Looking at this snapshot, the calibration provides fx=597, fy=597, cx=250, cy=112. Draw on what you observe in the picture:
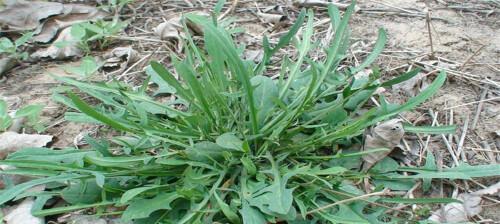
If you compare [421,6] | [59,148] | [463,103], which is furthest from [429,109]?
[59,148]

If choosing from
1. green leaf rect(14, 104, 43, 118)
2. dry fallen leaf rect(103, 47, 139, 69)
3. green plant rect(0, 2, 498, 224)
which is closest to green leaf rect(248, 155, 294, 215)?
green plant rect(0, 2, 498, 224)

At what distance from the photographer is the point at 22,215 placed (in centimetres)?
154

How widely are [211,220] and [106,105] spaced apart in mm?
659

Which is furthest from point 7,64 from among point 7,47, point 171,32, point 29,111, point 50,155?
point 50,155

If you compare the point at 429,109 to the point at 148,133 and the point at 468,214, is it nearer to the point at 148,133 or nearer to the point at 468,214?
the point at 468,214

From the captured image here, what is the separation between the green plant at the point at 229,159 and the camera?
1440 millimetres

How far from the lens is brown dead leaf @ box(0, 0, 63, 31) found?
8.05 ft

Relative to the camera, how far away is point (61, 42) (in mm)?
2232

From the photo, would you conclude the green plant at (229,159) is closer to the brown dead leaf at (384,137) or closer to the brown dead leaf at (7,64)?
the brown dead leaf at (384,137)

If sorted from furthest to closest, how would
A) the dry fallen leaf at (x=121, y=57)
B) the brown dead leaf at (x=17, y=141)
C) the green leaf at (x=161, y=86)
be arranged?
1. the dry fallen leaf at (x=121, y=57)
2. the green leaf at (x=161, y=86)
3. the brown dead leaf at (x=17, y=141)

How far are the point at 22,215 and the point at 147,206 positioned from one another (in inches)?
14.0

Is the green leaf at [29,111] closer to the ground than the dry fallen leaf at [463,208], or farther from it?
farther from it

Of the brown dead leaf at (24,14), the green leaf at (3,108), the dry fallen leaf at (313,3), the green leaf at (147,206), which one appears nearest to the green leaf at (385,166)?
the green leaf at (147,206)

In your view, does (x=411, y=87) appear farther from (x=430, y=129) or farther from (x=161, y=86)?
(x=161, y=86)
